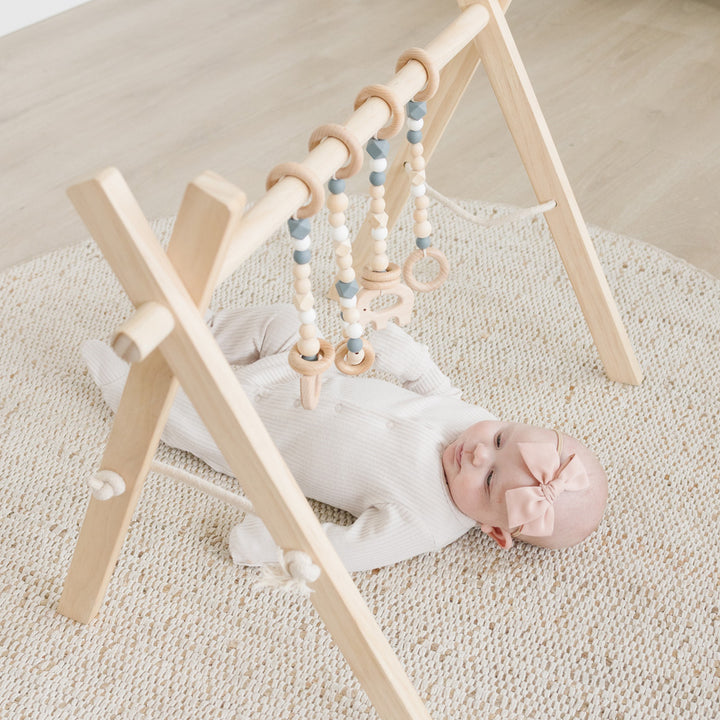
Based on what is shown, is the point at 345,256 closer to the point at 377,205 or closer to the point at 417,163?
the point at 377,205

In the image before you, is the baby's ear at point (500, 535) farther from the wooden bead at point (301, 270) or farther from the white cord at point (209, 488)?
the wooden bead at point (301, 270)

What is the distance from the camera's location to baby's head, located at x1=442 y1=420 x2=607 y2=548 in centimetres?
111

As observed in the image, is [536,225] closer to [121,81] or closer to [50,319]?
[50,319]

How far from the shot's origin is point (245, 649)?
1.12 m

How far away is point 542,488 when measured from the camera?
110 centimetres

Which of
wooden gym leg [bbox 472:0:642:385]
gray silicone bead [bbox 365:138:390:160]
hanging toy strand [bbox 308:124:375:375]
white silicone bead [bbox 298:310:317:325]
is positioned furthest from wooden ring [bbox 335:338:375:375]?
wooden gym leg [bbox 472:0:642:385]

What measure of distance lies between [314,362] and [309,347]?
0.02m

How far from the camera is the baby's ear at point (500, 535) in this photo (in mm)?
1179

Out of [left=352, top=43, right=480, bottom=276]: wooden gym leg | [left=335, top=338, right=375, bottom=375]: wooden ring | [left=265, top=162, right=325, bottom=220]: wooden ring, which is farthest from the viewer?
[left=352, top=43, right=480, bottom=276]: wooden gym leg

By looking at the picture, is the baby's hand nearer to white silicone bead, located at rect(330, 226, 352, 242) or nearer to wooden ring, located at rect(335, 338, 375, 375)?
wooden ring, located at rect(335, 338, 375, 375)

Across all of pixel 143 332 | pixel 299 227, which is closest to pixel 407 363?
pixel 299 227

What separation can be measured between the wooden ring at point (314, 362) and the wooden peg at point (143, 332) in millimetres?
274

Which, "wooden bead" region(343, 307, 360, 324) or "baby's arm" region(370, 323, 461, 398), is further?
"baby's arm" region(370, 323, 461, 398)

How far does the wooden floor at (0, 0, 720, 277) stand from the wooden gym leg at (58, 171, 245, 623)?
0.91m
